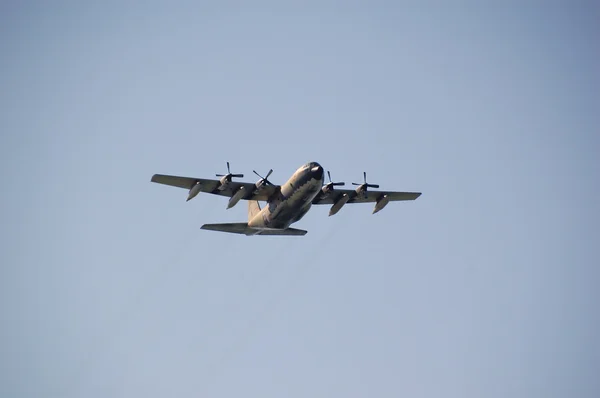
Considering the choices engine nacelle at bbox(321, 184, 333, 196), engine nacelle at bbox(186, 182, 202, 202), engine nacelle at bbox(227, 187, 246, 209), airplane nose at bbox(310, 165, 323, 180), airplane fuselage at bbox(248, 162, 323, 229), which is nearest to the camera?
airplane nose at bbox(310, 165, 323, 180)

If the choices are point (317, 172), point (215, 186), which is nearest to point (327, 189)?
point (317, 172)

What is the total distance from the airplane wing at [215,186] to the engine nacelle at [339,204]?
555 centimetres

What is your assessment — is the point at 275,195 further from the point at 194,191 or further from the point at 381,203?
the point at 381,203

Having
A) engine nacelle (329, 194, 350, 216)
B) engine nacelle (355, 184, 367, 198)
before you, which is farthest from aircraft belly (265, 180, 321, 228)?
engine nacelle (355, 184, 367, 198)

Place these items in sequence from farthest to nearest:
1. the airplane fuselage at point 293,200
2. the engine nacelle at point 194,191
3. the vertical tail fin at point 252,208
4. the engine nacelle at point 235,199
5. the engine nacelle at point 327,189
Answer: the vertical tail fin at point 252,208
the engine nacelle at point 327,189
the engine nacelle at point 235,199
the engine nacelle at point 194,191
the airplane fuselage at point 293,200

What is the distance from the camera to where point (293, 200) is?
50281 millimetres

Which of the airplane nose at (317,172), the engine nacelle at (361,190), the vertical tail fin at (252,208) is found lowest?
the vertical tail fin at (252,208)

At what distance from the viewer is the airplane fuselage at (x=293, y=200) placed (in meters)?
48.9

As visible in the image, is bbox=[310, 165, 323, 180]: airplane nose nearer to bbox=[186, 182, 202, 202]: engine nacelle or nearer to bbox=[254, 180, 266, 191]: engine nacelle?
bbox=[254, 180, 266, 191]: engine nacelle

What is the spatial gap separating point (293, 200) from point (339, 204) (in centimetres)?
622

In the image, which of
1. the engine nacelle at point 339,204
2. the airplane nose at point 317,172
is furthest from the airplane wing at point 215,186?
the engine nacelle at point 339,204

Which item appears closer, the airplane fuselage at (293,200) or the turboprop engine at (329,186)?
the airplane fuselage at (293,200)

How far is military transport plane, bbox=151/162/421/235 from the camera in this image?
1943 inches

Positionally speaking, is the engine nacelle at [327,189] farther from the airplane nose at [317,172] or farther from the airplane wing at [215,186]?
the airplane nose at [317,172]
